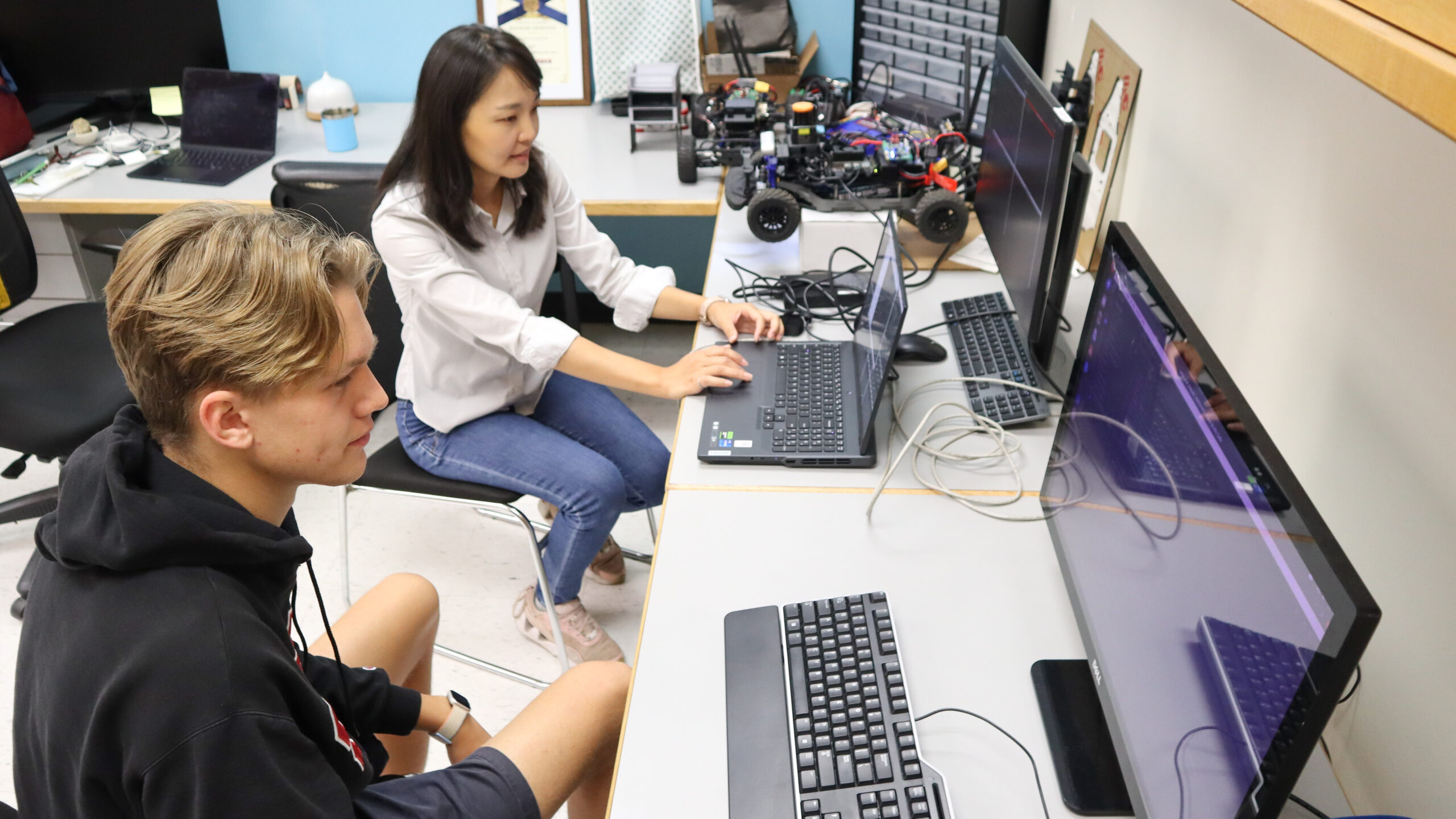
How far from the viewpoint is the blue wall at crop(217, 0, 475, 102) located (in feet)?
9.46

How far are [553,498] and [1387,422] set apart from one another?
1.25 meters

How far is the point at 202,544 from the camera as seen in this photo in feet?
2.77

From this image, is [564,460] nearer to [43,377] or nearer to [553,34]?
[43,377]

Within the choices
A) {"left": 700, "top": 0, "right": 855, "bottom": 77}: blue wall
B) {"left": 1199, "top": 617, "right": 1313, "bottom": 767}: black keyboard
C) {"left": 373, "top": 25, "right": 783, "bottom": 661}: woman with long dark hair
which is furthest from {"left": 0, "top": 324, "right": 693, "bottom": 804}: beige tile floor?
{"left": 1199, "top": 617, "right": 1313, "bottom": 767}: black keyboard

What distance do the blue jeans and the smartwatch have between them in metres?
0.47

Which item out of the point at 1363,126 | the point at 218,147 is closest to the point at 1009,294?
the point at 1363,126

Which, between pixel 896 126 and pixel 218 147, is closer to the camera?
pixel 896 126

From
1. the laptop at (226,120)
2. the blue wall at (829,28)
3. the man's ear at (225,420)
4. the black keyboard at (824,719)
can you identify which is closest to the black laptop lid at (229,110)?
the laptop at (226,120)

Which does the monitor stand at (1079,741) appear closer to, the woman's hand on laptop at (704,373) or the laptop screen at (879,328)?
the laptop screen at (879,328)

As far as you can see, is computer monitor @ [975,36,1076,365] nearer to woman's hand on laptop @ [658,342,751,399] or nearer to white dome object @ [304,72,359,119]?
woman's hand on laptop @ [658,342,751,399]

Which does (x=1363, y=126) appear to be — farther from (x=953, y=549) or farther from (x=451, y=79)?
(x=451, y=79)

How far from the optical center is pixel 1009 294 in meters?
1.54

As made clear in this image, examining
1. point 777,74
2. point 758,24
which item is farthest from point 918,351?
point 758,24

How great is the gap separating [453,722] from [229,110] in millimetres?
2070
